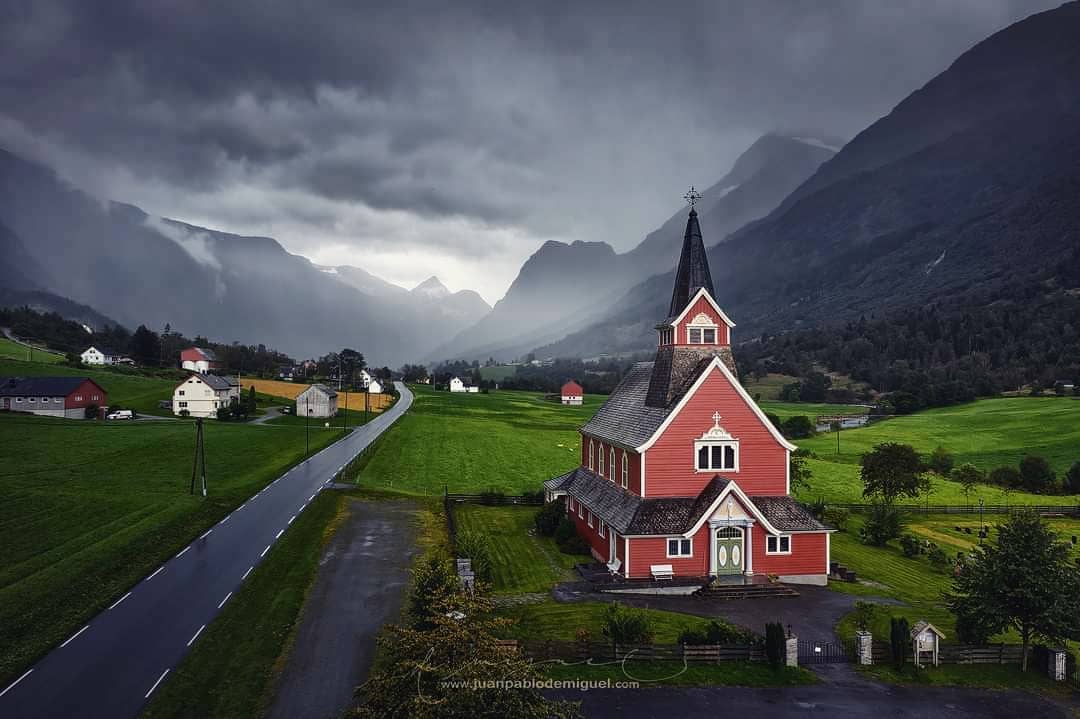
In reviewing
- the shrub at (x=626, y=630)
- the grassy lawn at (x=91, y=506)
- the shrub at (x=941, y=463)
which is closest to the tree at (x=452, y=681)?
the shrub at (x=626, y=630)

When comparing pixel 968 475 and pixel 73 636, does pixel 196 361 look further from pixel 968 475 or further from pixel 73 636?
pixel 968 475

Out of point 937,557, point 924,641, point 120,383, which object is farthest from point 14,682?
point 120,383

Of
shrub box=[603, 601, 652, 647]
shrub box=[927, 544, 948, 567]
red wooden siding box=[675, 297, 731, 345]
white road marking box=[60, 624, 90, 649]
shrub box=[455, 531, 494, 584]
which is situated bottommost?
shrub box=[927, 544, 948, 567]

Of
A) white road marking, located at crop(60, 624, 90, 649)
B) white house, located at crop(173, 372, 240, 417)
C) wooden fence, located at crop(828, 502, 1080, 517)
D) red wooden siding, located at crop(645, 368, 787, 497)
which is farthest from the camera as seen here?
white house, located at crop(173, 372, 240, 417)

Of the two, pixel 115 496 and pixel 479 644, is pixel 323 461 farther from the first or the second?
pixel 479 644

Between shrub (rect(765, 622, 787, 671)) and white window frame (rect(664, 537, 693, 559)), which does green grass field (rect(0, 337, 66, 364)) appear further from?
shrub (rect(765, 622, 787, 671))

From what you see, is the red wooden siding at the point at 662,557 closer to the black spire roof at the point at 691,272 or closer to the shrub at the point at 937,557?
the black spire roof at the point at 691,272

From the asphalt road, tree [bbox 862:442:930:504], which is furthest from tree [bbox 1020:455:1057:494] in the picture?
the asphalt road
